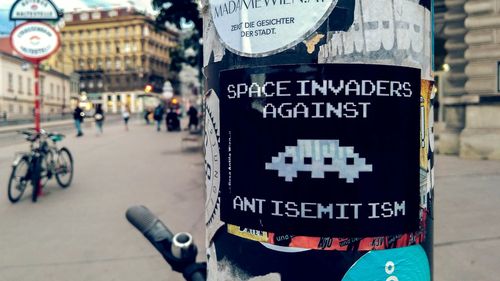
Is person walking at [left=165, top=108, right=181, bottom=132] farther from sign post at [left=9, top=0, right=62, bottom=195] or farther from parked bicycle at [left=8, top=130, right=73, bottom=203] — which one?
sign post at [left=9, top=0, right=62, bottom=195]

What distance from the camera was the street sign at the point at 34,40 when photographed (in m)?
7.99

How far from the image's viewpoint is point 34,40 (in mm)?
8047

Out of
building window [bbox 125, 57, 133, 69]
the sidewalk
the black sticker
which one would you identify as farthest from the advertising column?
building window [bbox 125, 57, 133, 69]

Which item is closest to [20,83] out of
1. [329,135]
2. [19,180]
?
[19,180]

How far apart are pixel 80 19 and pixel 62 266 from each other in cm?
11542

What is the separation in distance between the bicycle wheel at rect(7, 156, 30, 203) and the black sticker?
7.12m

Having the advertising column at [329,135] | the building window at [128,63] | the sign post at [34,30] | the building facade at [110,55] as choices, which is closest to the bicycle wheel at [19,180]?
the sign post at [34,30]

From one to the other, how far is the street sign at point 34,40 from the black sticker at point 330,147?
7.60 metres

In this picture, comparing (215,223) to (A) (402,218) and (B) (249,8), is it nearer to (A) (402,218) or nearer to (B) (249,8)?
(A) (402,218)

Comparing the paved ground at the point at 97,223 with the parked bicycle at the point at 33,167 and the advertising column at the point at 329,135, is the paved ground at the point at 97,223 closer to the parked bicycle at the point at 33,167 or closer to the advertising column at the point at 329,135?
the parked bicycle at the point at 33,167

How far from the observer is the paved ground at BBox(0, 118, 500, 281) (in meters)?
4.35

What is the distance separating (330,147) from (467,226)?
4.66 meters

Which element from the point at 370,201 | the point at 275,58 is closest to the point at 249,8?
the point at 275,58

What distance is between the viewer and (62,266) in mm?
4562
